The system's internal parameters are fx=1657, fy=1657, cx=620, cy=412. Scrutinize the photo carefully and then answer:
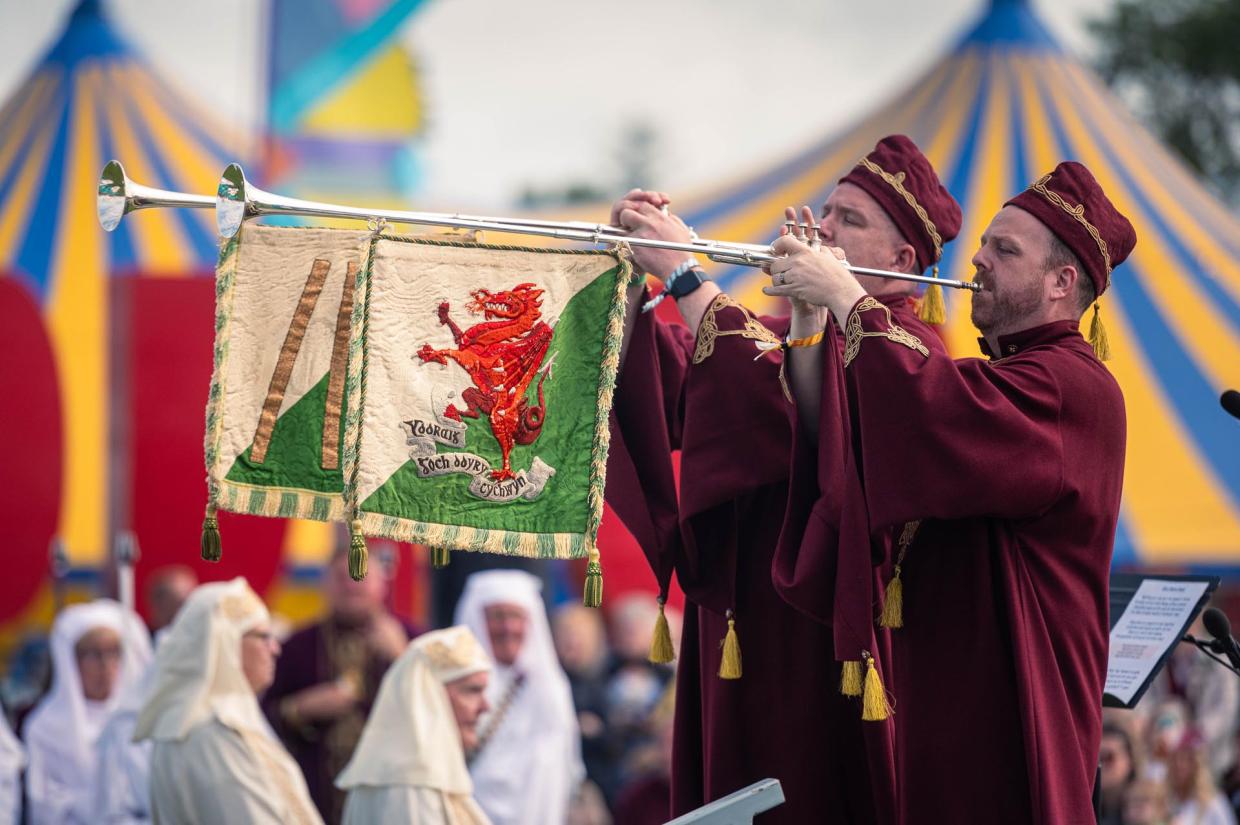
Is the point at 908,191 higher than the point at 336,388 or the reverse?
higher

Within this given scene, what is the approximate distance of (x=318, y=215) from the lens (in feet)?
12.3

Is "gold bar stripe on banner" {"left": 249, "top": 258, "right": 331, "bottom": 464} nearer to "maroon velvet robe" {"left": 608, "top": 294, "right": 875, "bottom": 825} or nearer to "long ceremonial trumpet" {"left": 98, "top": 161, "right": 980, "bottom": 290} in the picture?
"long ceremonial trumpet" {"left": 98, "top": 161, "right": 980, "bottom": 290}

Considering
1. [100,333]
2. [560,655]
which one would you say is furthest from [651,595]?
[100,333]

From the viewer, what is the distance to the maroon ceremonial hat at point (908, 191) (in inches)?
166

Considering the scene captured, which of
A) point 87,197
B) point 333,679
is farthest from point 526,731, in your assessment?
point 87,197

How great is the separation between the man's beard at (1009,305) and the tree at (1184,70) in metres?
27.1

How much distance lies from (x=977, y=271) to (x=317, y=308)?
157 cm

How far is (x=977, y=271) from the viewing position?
12.9ft

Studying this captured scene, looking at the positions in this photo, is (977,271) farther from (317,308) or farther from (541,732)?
(541,732)

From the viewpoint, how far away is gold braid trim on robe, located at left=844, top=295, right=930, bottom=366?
3.57 m

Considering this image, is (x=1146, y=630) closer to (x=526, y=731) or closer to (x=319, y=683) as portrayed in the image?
(x=526, y=731)

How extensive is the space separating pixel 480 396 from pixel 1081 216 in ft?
4.75

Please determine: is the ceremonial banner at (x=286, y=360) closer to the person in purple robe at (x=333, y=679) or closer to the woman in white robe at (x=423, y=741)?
the woman in white robe at (x=423, y=741)

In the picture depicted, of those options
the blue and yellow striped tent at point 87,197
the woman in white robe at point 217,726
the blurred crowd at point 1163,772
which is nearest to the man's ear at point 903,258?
the blurred crowd at point 1163,772
